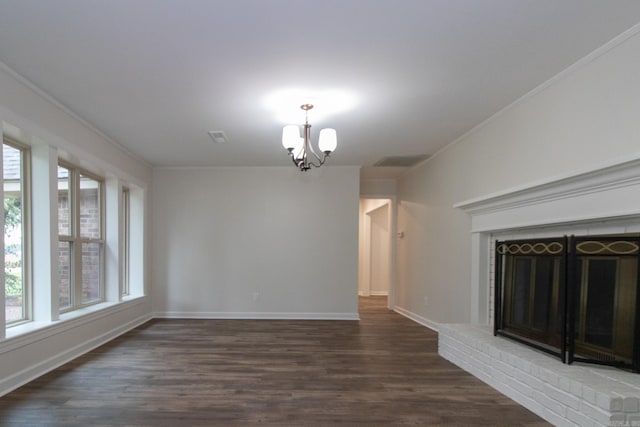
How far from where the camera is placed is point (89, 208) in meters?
4.41

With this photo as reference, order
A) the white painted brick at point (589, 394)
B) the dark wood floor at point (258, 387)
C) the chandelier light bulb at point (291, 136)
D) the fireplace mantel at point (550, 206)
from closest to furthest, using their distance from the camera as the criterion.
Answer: the white painted brick at point (589, 394) < the fireplace mantel at point (550, 206) < the dark wood floor at point (258, 387) < the chandelier light bulb at point (291, 136)

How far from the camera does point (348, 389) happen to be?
2895mm

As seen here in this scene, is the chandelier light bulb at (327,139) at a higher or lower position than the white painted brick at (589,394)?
higher

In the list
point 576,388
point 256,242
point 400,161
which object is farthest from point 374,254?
point 576,388

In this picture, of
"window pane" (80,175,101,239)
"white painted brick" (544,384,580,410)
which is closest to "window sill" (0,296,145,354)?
"window pane" (80,175,101,239)

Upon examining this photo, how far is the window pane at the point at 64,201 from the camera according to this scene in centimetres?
388

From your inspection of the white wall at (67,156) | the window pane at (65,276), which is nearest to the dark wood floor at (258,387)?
the white wall at (67,156)

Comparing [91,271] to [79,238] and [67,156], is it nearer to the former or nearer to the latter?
[79,238]

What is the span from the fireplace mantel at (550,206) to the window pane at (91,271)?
15.2ft

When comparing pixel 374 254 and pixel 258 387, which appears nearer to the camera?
pixel 258 387

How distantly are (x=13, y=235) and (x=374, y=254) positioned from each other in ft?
24.1

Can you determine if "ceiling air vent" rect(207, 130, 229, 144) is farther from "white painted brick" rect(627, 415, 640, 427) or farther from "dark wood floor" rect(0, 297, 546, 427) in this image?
"white painted brick" rect(627, 415, 640, 427)

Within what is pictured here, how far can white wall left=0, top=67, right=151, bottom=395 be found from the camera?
9.02 ft

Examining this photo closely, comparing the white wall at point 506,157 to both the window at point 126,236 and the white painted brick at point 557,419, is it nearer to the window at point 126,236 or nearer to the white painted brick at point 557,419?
the white painted brick at point 557,419
